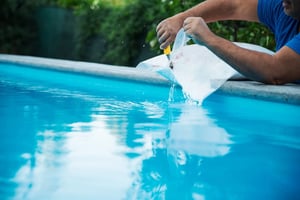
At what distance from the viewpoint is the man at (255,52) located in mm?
2139

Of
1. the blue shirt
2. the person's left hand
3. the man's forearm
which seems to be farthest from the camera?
the man's forearm

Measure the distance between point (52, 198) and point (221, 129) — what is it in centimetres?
99

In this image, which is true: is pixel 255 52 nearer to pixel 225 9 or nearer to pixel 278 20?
pixel 278 20

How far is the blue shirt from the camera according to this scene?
2.49 metres

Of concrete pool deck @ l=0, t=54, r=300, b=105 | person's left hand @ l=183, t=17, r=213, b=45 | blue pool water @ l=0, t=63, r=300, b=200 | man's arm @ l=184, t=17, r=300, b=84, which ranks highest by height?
person's left hand @ l=183, t=17, r=213, b=45

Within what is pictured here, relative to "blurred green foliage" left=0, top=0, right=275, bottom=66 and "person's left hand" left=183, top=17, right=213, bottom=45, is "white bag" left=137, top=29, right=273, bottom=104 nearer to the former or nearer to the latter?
"person's left hand" left=183, top=17, right=213, bottom=45

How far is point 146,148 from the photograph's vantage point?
1524mm

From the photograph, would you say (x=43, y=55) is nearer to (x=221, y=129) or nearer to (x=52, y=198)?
(x=221, y=129)

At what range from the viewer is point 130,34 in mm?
5586

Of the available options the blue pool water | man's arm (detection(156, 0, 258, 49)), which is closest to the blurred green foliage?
man's arm (detection(156, 0, 258, 49))

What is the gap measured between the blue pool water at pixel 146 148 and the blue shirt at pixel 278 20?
0.36 meters

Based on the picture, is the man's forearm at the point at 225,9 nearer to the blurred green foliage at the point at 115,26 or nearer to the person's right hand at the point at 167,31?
the person's right hand at the point at 167,31

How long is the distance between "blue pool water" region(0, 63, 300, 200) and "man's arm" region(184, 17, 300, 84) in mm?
192

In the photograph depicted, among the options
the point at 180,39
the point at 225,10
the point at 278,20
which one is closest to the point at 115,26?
the point at 225,10
